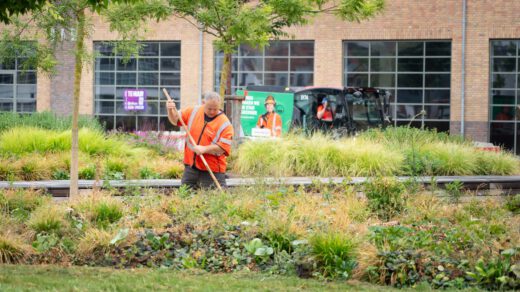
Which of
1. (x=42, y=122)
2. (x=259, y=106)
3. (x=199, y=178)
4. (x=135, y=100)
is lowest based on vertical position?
(x=199, y=178)

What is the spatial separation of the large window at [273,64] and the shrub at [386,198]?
21.7 m

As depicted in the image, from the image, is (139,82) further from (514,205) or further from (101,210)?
(101,210)

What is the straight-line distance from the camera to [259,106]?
24.9 meters

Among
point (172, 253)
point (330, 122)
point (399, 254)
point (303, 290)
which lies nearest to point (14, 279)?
point (172, 253)

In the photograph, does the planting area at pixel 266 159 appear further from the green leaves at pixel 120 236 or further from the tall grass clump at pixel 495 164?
the green leaves at pixel 120 236

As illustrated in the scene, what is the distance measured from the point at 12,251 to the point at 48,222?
2.36 ft

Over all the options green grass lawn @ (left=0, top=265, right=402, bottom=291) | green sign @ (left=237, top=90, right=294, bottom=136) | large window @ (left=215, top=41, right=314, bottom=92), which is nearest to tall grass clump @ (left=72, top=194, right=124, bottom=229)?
green grass lawn @ (left=0, top=265, right=402, bottom=291)

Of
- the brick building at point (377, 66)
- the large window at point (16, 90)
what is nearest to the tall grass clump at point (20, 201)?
the brick building at point (377, 66)

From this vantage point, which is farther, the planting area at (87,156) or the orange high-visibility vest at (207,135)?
the planting area at (87,156)

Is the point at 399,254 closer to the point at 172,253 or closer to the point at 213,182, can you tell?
the point at 172,253

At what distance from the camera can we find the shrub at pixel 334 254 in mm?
7297

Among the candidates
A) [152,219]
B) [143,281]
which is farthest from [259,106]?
[143,281]

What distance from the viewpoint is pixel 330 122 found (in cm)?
2467

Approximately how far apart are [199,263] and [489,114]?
24248mm
